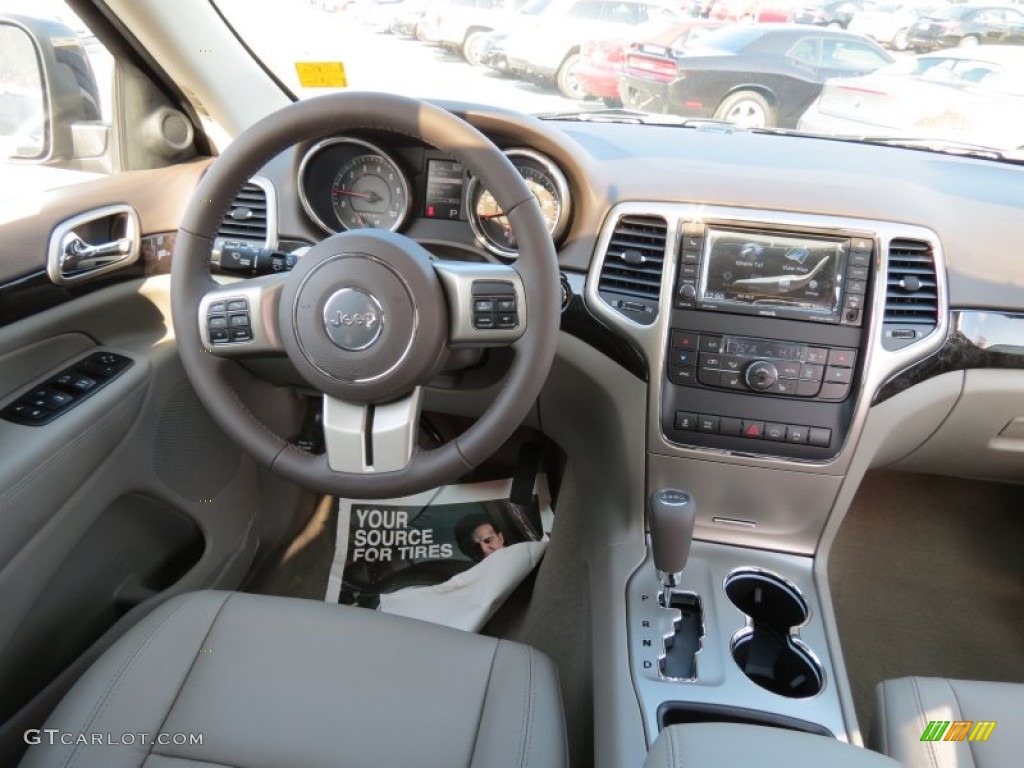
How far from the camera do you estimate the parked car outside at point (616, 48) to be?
5.51 feet

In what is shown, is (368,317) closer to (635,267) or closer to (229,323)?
(229,323)

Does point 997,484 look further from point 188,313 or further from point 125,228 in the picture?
point 125,228

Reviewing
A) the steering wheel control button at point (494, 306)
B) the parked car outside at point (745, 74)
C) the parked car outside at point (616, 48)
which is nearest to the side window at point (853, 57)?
the parked car outside at point (745, 74)

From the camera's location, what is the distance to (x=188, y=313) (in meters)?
1.17

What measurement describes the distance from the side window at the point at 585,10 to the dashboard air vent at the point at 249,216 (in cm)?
80

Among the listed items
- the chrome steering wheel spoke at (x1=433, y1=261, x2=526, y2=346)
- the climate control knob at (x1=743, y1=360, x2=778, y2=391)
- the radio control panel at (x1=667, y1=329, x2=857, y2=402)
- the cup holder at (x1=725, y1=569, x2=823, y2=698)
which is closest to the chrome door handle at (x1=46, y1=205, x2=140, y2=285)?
the chrome steering wheel spoke at (x1=433, y1=261, x2=526, y2=346)

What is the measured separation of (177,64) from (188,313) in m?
0.79

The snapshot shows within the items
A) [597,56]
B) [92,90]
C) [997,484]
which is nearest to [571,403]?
[597,56]

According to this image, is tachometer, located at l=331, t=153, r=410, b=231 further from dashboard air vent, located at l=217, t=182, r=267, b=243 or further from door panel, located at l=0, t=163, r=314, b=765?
door panel, located at l=0, t=163, r=314, b=765

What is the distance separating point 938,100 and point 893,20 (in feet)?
0.64

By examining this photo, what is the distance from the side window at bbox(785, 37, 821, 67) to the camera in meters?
1.64

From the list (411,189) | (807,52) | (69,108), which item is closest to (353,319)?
(411,189)

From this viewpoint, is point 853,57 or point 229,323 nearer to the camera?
point 229,323

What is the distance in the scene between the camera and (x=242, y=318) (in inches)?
45.8
